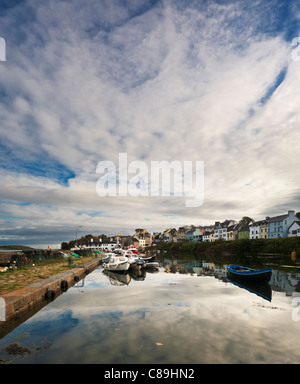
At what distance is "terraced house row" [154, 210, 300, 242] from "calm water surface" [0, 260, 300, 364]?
89889 mm

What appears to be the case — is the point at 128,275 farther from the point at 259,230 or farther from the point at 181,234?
the point at 181,234

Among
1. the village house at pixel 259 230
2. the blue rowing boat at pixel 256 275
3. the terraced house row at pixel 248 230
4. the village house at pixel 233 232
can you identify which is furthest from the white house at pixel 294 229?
the blue rowing boat at pixel 256 275

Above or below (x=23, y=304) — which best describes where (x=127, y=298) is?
below

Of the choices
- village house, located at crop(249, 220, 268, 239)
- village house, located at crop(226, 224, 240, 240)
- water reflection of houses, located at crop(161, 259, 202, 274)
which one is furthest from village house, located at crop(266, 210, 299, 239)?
water reflection of houses, located at crop(161, 259, 202, 274)

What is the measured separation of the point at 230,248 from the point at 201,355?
9216 cm

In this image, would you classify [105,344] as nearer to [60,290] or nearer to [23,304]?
[23,304]

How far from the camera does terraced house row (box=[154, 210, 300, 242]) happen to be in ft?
321

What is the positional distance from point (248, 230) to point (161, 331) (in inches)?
4947

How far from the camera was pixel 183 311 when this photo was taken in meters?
15.9

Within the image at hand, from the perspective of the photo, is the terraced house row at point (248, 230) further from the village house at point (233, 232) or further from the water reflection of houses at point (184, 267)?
the water reflection of houses at point (184, 267)

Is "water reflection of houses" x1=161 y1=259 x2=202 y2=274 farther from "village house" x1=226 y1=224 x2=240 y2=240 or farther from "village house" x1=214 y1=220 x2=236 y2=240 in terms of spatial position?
"village house" x1=214 y1=220 x2=236 y2=240

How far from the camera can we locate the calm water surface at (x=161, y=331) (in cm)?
941

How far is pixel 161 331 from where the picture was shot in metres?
12.1
